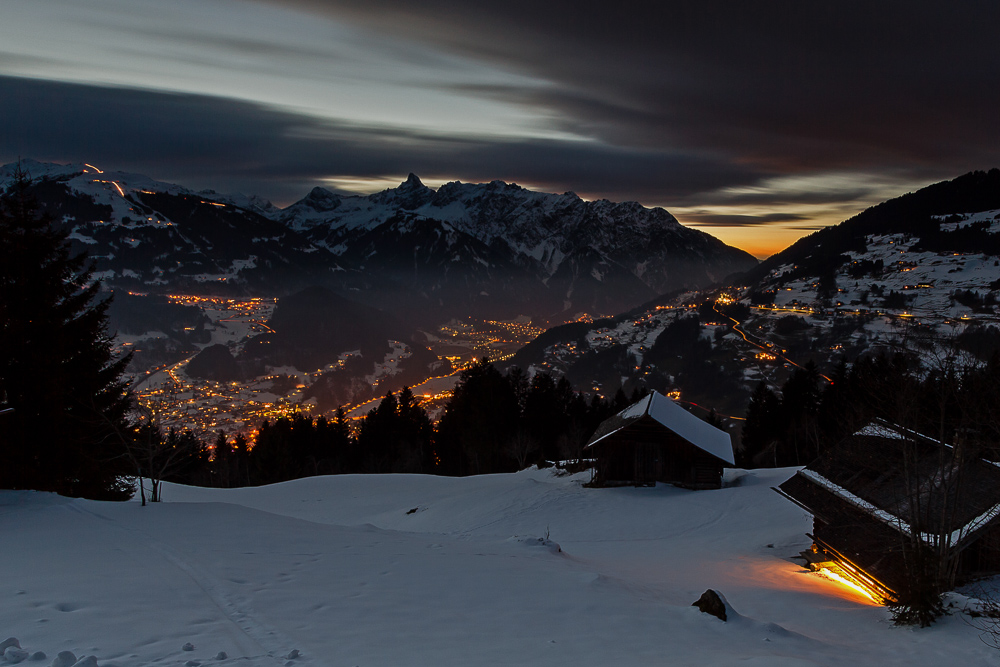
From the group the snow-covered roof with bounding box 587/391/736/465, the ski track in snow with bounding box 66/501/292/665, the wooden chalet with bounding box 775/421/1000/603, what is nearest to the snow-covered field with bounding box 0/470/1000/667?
the ski track in snow with bounding box 66/501/292/665

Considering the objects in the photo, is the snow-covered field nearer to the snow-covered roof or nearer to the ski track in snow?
the ski track in snow

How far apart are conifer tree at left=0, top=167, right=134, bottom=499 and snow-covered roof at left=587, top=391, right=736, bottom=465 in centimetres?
2457

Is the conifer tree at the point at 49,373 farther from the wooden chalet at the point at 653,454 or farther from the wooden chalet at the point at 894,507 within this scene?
the wooden chalet at the point at 653,454

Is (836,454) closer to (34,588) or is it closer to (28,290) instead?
(34,588)

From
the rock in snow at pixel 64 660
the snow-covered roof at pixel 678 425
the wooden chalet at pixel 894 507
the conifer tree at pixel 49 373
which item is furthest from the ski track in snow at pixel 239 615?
the snow-covered roof at pixel 678 425

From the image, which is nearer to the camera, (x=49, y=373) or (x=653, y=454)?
(x=49, y=373)

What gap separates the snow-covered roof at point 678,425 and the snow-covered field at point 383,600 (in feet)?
37.9

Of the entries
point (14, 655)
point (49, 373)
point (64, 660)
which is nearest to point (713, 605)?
point (64, 660)

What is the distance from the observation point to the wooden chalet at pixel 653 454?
1255 inches

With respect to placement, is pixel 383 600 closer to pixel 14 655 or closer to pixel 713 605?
pixel 14 655

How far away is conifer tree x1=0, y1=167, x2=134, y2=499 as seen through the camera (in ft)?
56.6

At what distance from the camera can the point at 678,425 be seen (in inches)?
1291

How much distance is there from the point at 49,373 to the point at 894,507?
26829 mm

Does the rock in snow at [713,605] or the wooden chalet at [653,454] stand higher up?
the rock in snow at [713,605]
